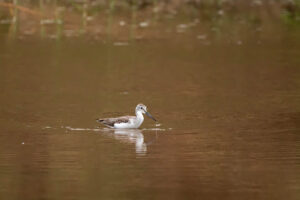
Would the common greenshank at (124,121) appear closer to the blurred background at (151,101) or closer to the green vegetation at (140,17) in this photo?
the blurred background at (151,101)

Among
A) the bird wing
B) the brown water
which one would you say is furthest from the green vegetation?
the bird wing

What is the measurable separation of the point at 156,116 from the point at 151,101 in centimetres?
127

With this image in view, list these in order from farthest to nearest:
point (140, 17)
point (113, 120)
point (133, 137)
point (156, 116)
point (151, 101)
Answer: point (140, 17) < point (151, 101) < point (156, 116) < point (113, 120) < point (133, 137)

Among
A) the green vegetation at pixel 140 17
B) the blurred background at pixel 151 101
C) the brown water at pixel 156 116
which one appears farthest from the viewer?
the green vegetation at pixel 140 17

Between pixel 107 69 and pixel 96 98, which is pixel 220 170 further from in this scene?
pixel 107 69

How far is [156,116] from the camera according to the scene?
13742 millimetres

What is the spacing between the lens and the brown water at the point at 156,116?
9422 mm

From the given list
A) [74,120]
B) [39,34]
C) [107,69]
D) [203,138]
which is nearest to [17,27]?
[39,34]

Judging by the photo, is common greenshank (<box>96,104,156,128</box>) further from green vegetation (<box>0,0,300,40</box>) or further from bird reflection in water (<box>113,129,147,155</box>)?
green vegetation (<box>0,0,300,40</box>)

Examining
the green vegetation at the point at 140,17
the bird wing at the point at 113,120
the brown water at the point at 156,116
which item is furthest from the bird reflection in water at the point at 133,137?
the green vegetation at the point at 140,17

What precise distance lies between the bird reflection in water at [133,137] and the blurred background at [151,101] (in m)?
0.02

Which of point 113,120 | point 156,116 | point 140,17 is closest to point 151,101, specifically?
point 156,116

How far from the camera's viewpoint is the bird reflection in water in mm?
11328

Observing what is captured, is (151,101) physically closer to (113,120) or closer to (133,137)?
(113,120)
